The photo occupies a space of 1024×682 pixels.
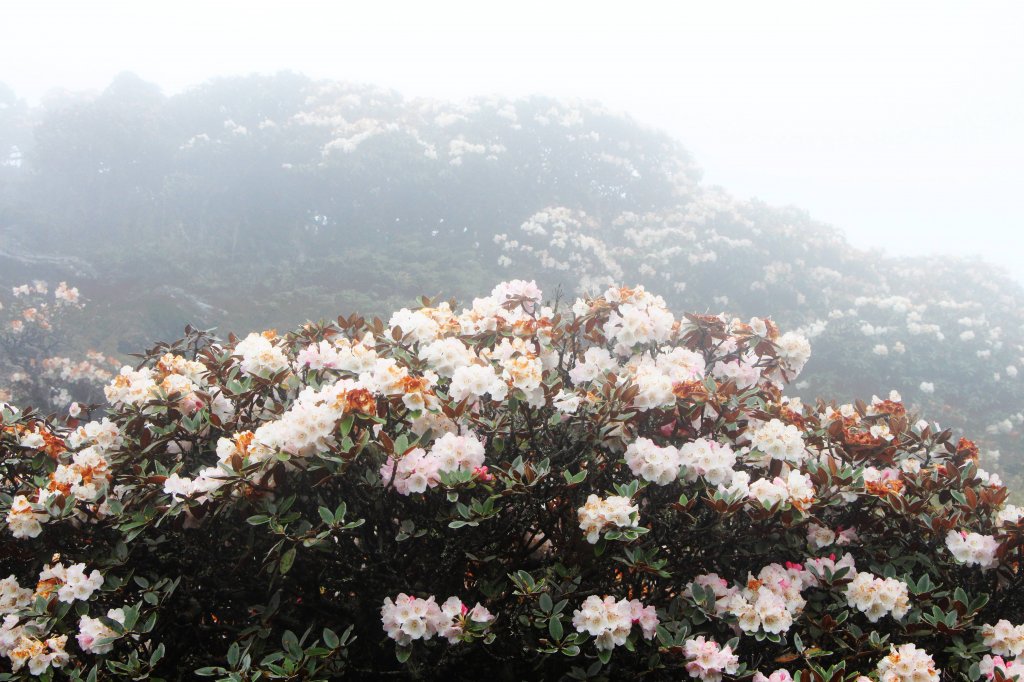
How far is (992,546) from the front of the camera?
101 inches

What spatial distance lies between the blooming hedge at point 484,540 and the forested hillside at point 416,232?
10.8 meters

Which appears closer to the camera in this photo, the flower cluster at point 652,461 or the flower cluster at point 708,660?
the flower cluster at point 708,660

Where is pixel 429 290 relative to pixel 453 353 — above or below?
below

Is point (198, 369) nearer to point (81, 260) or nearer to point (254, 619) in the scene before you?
point (254, 619)

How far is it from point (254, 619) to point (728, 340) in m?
2.85

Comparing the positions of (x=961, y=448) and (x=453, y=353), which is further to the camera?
(x=961, y=448)

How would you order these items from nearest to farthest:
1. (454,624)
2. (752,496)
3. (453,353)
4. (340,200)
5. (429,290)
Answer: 1. (454,624)
2. (752,496)
3. (453,353)
4. (429,290)
5. (340,200)

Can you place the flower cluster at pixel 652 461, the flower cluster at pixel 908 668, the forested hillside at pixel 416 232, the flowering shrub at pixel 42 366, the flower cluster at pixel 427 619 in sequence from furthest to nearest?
1. the forested hillside at pixel 416 232
2. the flowering shrub at pixel 42 366
3. the flower cluster at pixel 652 461
4. the flower cluster at pixel 427 619
5. the flower cluster at pixel 908 668

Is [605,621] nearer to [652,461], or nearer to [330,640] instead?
[652,461]

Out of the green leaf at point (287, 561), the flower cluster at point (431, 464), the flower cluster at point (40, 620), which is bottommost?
the flower cluster at point (40, 620)

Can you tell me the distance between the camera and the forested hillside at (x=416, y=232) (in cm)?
1365

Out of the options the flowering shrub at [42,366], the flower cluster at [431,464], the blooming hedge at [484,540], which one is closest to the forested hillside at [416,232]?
the flowering shrub at [42,366]

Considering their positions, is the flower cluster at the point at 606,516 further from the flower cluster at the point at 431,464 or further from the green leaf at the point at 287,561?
the green leaf at the point at 287,561

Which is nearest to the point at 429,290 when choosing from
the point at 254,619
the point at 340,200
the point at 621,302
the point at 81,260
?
the point at 340,200
